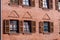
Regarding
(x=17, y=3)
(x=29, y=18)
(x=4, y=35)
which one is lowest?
(x=4, y=35)

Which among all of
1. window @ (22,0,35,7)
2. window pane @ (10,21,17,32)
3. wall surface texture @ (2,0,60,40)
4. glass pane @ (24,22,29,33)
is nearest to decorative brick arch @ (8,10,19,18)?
wall surface texture @ (2,0,60,40)

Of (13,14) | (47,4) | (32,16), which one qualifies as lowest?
(32,16)

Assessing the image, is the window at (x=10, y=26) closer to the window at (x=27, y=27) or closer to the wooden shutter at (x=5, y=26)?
the wooden shutter at (x=5, y=26)

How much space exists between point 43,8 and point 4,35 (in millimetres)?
5596

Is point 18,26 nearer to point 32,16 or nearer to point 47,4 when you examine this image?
point 32,16

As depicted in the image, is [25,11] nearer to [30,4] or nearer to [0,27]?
[30,4]

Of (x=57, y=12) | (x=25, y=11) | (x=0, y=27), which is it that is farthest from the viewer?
(x=57, y=12)

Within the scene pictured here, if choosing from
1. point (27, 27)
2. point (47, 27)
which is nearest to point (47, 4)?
point (47, 27)

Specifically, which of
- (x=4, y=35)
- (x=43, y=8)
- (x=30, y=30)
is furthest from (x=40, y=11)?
(x=4, y=35)

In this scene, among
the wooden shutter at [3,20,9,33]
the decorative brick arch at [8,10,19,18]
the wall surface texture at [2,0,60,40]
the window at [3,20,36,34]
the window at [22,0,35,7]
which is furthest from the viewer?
the window at [22,0,35,7]

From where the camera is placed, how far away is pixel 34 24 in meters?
25.0

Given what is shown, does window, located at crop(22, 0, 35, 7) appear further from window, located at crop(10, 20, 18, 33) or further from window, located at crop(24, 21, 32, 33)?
window, located at crop(10, 20, 18, 33)

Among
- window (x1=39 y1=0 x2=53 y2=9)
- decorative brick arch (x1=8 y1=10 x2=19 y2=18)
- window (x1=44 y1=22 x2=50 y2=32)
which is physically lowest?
window (x1=44 y1=22 x2=50 y2=32)

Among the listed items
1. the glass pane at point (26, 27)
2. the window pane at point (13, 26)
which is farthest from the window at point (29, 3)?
the window pane at point (13, 26)
